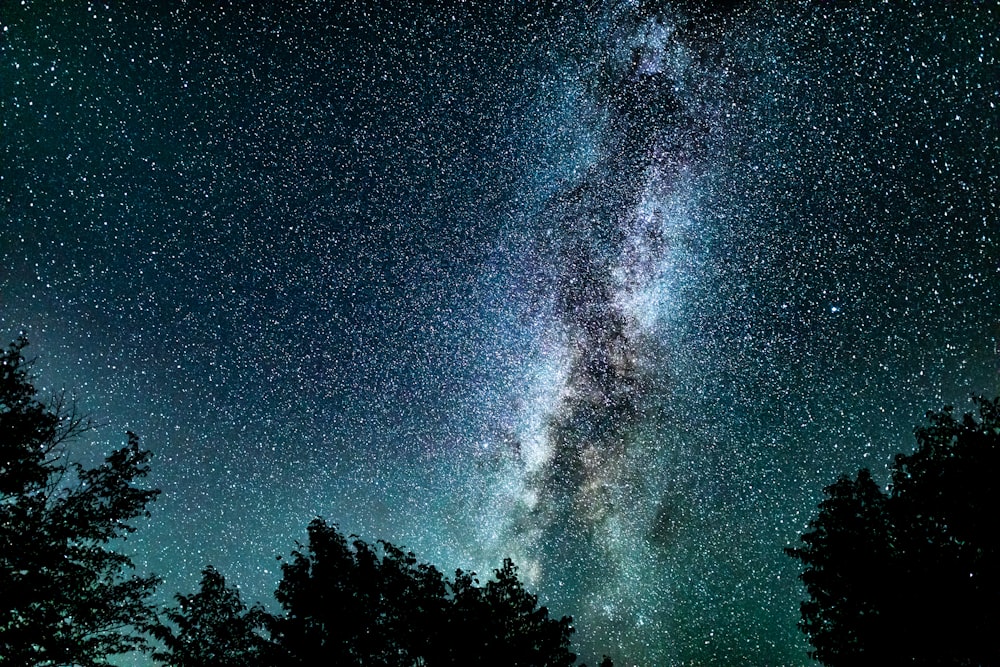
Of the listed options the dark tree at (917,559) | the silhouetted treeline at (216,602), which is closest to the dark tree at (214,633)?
the silhouetted treeline at (216,602)

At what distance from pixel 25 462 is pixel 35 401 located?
48.4 inches

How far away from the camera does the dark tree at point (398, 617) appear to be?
13750mm

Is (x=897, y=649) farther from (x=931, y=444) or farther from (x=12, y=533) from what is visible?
(x=12, y=533)

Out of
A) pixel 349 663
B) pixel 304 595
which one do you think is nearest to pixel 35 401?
pixel 304 595

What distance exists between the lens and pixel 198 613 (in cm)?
1366

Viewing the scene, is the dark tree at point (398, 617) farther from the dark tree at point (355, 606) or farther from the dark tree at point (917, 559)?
the dark tree at point (917, 559)

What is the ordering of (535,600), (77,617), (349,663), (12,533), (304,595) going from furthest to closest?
(535,600) < (304,595) < (349,663) < (77,617) < (12,533)

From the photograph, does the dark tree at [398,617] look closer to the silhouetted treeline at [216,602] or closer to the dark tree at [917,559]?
the silhouetted treeline at [216,602]

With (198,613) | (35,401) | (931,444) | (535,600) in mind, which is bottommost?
(198,613)

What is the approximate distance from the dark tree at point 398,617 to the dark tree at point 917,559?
771 cm

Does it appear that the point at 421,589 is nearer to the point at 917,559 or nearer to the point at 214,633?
the point at 214,633

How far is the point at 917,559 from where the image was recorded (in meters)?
13.0

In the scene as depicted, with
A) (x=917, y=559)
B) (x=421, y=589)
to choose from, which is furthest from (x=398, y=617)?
(x=917, y=559)

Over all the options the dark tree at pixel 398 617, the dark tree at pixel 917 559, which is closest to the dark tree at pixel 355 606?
the dark tree at pixel 398 617
